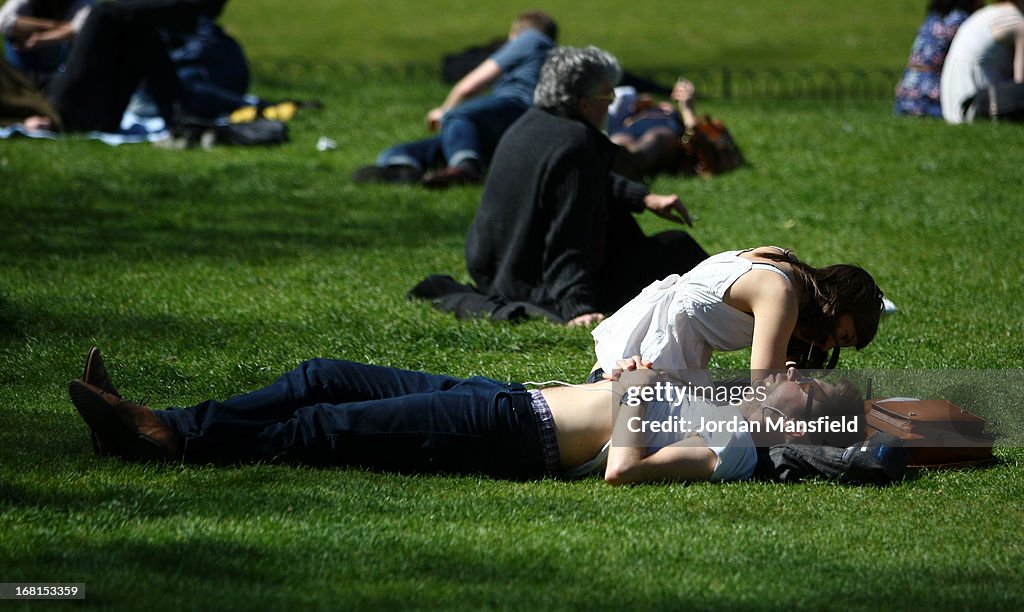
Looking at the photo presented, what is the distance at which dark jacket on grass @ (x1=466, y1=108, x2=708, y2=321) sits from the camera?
6.76 metres

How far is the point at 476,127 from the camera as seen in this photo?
416 inches

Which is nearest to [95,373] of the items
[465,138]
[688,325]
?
[688,325]

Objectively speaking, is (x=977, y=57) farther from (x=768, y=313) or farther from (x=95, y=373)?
(x=95, y=373)

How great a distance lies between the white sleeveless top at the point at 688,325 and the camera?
15.8 feet

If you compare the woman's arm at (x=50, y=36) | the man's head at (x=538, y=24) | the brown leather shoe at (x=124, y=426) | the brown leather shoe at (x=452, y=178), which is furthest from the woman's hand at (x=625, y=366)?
the woman's arm at (x=50, y=36)

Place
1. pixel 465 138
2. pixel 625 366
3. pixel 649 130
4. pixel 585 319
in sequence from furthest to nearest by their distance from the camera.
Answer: pixel 649 130
pixel 465 138
pixel 585 319
pixel 625 366

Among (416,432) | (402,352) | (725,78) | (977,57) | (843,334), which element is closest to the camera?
(416,432)

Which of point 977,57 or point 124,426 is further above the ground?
point 977,57

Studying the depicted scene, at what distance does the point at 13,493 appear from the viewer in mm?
4102

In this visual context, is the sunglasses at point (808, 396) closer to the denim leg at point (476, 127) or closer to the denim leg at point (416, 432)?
the denim leg at point (416, 432)

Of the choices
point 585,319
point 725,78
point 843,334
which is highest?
point 843,334

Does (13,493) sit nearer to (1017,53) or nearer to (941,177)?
(941,177)

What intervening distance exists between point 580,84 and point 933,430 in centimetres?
289

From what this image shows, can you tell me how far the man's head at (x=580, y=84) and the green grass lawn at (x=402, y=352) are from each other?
1.25 metres
